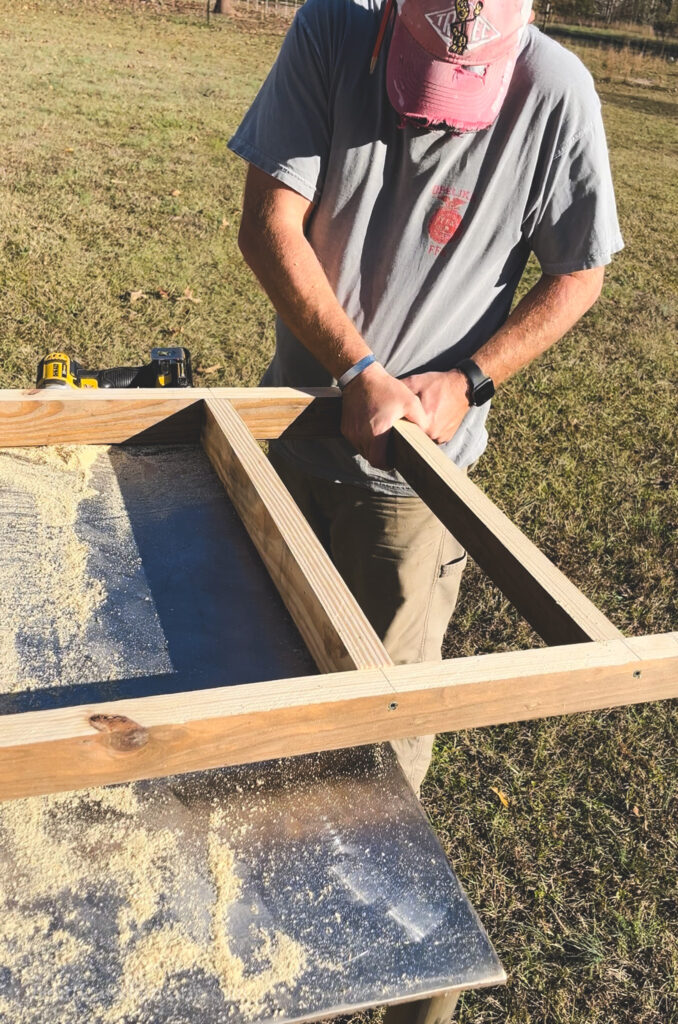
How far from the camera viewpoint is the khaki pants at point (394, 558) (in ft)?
8.11

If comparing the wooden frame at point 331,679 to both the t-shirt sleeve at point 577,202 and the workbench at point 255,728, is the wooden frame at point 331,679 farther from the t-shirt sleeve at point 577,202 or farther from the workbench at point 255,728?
the t-shirt sleeve at point 577,202

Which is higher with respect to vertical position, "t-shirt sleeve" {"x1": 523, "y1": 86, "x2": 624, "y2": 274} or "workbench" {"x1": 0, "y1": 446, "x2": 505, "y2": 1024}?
"t-shirt sleeve" {"x1": 523, "y1": 86, "x2": 624, "y2": 274}

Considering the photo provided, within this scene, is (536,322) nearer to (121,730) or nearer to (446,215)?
(446,215)

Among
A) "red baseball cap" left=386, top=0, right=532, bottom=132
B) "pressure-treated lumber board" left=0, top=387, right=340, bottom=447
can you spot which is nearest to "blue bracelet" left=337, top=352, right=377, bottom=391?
"pressure-treated lumber board" left=0, top=387, right=340, bottom=447

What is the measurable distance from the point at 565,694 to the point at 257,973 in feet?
1.99

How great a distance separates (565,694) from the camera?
1337 millimetres

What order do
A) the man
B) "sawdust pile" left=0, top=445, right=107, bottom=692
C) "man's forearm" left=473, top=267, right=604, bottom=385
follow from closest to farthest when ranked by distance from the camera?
1. "sawdust pile" left=0, top=445, right=107, bottom=692
2. the man
3. "man's forearm" left=473, top=267, right=604, bottom=385

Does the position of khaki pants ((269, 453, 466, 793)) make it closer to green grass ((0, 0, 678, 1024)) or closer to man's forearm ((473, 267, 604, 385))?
man's forearm ((473, 267, 604, 385))

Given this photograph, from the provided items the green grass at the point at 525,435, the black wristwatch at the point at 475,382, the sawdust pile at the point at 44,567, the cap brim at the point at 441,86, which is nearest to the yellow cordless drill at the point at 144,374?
the sawdust pile at the point at 44,567

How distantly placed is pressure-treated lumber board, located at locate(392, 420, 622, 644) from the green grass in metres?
1.57

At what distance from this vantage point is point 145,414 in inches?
83.7

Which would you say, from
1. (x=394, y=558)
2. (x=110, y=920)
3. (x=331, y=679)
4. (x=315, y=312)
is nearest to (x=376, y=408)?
(x=315, y=312)

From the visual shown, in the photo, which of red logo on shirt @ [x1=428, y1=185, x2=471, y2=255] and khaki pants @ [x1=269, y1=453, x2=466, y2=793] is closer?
red logo on shirt @ [x1=428, y1=185, x2=471, y2=255]

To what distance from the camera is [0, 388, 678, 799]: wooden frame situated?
1099mm
